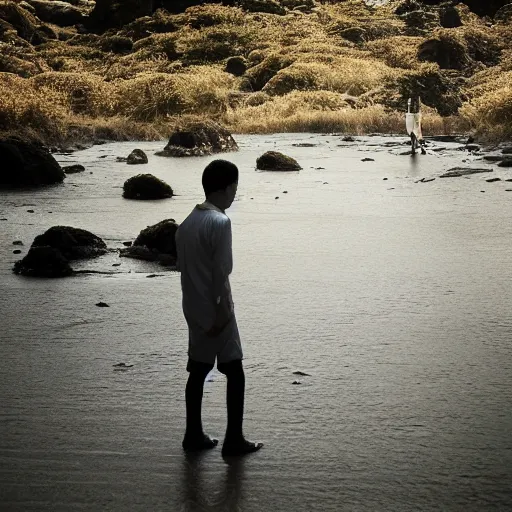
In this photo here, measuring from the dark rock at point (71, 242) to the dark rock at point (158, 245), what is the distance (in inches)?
11.6

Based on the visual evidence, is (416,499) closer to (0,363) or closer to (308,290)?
(0,363)

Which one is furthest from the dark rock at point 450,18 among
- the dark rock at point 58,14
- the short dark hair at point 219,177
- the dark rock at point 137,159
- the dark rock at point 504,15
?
the short dark hair at point 219,177

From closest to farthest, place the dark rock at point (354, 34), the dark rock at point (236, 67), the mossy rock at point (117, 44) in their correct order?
the dark rock at point (236, 67) < the dark rock at point (354, 34) < the mossy rock at point (117, 44)

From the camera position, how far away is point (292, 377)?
6078 mm

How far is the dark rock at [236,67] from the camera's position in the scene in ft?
202

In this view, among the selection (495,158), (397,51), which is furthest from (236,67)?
(495,158)

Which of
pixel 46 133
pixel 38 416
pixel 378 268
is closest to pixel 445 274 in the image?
pixel 378 268

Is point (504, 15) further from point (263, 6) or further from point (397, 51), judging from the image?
point (397, 51)

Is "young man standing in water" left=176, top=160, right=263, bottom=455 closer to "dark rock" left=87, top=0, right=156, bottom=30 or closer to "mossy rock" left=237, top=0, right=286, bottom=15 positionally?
"dark rock" left=87, top=0, right=156, bottom=30

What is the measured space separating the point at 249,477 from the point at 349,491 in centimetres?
44

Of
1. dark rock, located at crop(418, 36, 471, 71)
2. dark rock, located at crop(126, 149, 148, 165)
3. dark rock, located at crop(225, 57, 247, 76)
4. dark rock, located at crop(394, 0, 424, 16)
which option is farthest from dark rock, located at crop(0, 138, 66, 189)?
dark rock, located at crop(394, 0, 424, 16)

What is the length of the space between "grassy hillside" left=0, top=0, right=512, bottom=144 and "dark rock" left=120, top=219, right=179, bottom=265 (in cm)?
1573

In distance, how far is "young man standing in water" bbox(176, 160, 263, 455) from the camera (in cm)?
445

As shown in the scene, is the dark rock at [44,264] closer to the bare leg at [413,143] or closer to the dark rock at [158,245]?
the dark rock at [158,245]
